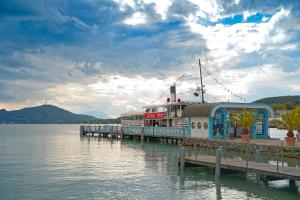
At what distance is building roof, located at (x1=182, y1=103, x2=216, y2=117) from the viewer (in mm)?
45269

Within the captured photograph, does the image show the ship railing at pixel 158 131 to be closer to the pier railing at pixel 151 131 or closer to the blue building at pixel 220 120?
the pier railing at pixel 151 131

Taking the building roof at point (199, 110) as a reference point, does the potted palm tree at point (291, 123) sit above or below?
below

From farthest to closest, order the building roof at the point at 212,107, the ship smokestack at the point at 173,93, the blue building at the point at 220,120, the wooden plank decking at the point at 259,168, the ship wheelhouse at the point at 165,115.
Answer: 1. the ship smokestack at the point at 173,93
2. the ship wheelhouse at the point at 165,115
3. the blue building at the point at 220,120
4. the building roof at the point at 212,107
5. the wooden plank decking at the point at 259,168

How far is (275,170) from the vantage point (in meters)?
21.7

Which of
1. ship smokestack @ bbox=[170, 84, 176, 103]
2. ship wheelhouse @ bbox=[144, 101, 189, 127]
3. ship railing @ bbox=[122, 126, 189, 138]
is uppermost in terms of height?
ship smokestack @ bbox=[170, 84, 176, 103]

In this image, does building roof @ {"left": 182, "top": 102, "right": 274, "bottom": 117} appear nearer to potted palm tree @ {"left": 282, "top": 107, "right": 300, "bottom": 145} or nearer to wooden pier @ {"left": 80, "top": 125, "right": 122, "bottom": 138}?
potted palm tree @ {"left": 282, "top": 107, "right": 300, "bottom": 145}

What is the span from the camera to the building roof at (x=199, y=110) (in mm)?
45269

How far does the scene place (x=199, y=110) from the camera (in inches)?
1844

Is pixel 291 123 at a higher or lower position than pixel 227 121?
lower

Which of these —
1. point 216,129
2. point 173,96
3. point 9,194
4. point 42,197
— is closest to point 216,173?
point 42,197

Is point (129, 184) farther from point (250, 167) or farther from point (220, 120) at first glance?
point (220, 120)

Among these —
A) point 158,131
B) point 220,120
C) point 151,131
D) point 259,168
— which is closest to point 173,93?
point 151,131

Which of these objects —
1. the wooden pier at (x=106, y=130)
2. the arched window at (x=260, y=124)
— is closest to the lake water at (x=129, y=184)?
the arched window at (x=260, y=124)

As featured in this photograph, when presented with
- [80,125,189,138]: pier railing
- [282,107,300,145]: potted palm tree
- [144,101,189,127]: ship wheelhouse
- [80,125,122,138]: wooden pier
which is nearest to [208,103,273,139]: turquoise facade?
[80,125,189,138]: pier railing
